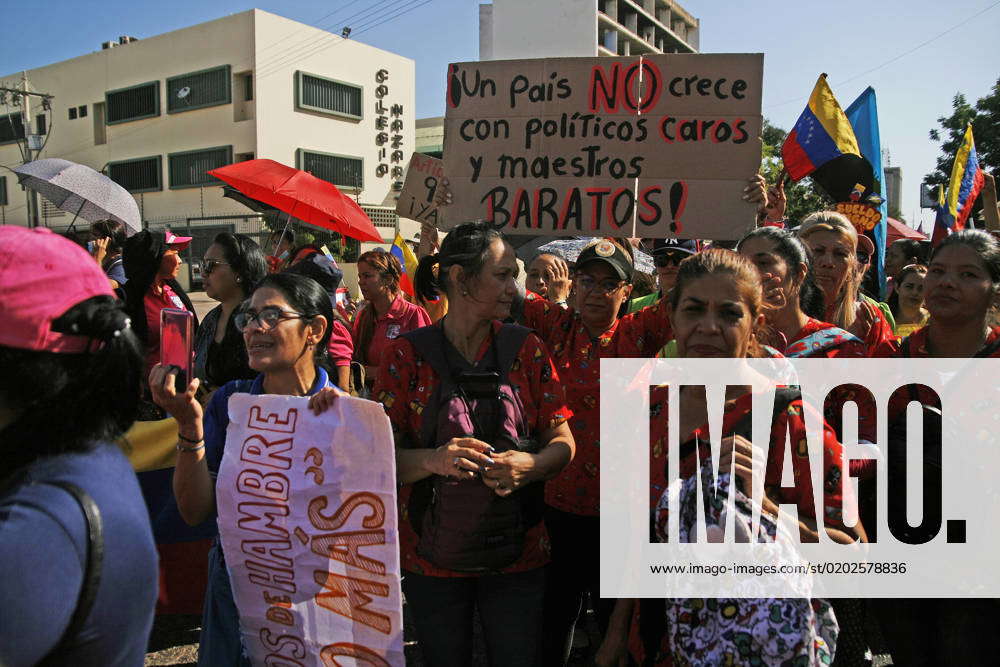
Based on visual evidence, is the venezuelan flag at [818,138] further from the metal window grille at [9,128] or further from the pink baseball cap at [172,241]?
the metal window grille at [9,128]

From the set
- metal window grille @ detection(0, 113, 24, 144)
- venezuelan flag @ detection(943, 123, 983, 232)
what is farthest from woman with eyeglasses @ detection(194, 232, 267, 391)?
metal window grille @ detection(0, 113, 24, 144)

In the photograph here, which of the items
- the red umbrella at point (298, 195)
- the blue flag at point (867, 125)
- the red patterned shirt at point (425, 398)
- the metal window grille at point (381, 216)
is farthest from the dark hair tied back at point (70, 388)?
the metal window grille at point (381, 216)

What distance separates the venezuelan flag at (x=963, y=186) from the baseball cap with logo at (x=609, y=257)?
4.72 meters

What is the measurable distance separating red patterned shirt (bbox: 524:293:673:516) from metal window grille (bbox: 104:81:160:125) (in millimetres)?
34216

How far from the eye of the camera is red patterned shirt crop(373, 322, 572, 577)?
246cm

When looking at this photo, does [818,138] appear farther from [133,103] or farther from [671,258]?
[133,103]

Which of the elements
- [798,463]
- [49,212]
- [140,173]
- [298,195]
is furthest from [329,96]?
[798,463]

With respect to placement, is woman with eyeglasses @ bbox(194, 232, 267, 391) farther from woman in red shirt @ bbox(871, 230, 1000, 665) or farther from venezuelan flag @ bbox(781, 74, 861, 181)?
venezuelan flag @ bbox(781, 74, 861, 181)

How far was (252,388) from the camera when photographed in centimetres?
253

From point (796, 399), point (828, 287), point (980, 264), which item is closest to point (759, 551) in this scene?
point (796, 399)

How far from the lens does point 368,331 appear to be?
5395 mm

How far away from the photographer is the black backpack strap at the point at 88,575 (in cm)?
112

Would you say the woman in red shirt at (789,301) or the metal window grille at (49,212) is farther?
the metal window grille at (49,212)

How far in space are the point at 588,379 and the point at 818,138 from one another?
4201 mm
